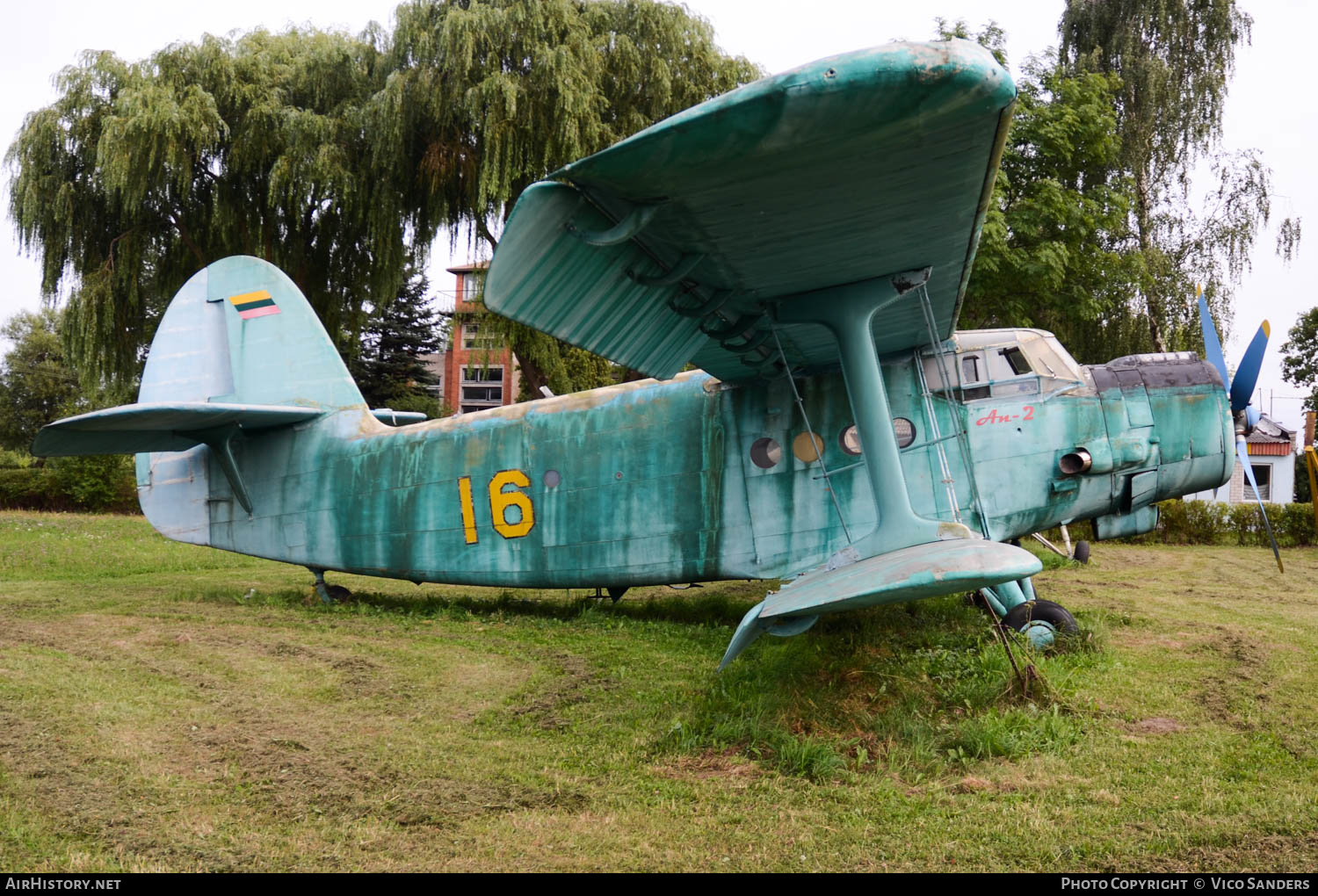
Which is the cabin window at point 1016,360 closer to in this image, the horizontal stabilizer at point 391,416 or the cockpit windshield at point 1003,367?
the cockpit windshield at point 1003,367

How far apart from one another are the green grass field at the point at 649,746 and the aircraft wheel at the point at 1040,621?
0.66 ft

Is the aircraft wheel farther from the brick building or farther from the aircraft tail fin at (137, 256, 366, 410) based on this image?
the brick building

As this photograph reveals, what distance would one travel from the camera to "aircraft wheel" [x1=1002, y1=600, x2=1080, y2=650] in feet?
24.3

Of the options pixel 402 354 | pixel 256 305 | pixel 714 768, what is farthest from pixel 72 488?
pixel 714 768

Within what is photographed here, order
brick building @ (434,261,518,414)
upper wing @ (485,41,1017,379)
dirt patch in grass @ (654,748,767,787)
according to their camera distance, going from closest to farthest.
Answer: upper wing @ (485,41,1017,379)
dirt patch in grass @ (654,748,767,787)
brick building @ (434,261,518,414)

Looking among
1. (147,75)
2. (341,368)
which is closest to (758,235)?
(341,368)

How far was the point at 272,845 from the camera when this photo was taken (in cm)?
394

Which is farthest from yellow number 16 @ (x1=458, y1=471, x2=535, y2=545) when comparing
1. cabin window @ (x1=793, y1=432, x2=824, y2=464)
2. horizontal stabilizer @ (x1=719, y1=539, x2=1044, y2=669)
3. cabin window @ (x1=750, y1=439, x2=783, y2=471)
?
horizontal stabilizer @ (x1=719, y1=539, x2=1044, y2=669)

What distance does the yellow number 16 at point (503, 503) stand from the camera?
9.52 metres

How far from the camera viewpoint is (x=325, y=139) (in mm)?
19703

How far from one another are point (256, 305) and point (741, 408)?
6094mm

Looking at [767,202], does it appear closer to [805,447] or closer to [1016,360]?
[805,447]

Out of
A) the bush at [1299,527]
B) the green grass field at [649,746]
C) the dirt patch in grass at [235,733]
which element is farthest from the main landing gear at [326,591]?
the bush at [1299,527]

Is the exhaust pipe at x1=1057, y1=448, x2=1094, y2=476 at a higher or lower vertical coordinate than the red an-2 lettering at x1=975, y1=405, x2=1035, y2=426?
lower
